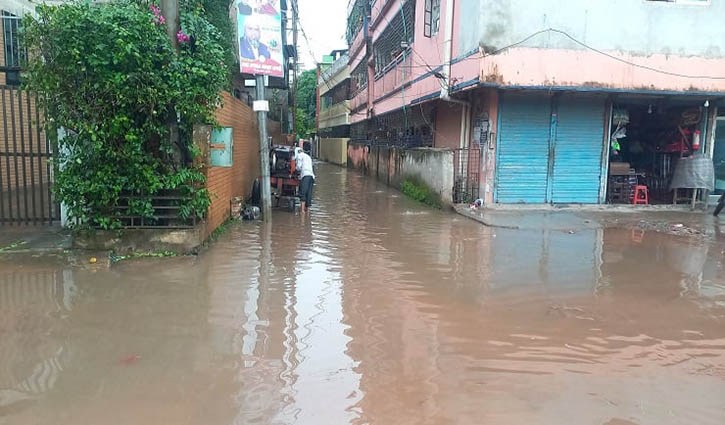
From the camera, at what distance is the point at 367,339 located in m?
4.84

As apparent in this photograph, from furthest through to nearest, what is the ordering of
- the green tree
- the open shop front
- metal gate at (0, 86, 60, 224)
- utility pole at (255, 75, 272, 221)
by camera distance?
the green tree < the open shop front < utility pole at (255, 75, 272, 221) < metal gate at (0, 86, 60, 224)

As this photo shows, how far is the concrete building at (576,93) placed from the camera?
1232 cm

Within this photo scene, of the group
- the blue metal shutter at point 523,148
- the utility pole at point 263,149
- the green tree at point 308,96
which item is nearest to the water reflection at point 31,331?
the utility pole at point 263,149

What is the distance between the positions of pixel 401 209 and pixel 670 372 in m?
9.90

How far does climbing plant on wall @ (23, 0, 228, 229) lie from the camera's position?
6938mm

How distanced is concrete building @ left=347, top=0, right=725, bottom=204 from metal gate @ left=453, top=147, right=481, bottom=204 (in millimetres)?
27

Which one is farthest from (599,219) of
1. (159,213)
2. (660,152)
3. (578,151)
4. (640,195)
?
(159,213)

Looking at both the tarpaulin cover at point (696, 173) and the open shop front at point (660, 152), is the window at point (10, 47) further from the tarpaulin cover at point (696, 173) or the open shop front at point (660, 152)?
the tarpaulin cover at point (696, 173)

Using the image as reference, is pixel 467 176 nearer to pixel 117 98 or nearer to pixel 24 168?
pixel 117 98

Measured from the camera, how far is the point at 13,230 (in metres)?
8.59

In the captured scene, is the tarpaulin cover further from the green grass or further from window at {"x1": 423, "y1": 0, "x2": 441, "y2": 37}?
window at {"x1": 423, "y1": 0, "x2": 441, "y2": 37}

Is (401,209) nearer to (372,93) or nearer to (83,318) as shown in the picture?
(83,318)

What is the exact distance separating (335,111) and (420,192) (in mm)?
28192

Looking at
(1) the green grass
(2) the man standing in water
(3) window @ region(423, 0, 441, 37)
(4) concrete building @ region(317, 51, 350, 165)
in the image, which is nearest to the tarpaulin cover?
(1) the green grass
